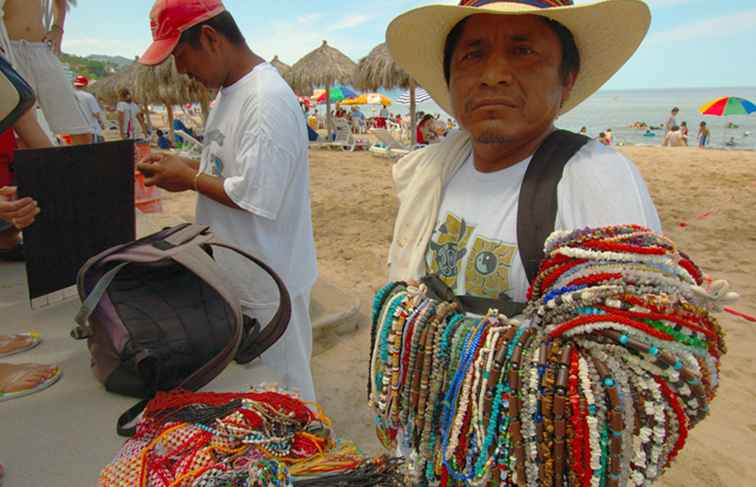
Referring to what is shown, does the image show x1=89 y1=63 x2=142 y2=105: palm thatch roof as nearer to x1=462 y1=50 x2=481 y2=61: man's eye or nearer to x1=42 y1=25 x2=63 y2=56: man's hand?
x1=42 y1=25 x2=63 y2=56: man's hand

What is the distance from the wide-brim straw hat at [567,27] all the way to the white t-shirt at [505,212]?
0.91 feet

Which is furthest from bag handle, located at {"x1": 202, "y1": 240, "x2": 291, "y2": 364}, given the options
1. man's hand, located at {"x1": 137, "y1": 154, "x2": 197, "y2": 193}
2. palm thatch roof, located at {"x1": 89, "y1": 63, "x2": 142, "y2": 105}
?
palm thatch roof, located at {"x1": 89, "y1": 63, "x2": 142, "y2": 105}

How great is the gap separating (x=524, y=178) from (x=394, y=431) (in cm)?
63

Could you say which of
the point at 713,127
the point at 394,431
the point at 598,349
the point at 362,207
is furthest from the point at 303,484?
the point at 713,127

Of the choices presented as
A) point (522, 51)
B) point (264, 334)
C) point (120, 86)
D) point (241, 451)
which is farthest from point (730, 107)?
point (120, 86)

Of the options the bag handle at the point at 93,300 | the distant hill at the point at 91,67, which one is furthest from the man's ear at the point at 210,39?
the distant hill at the point at 91,67

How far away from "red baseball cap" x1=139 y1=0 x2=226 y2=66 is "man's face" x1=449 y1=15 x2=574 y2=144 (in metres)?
1.07

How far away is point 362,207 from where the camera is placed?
7.36 m

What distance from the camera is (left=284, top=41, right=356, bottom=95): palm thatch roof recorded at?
16.2 metres

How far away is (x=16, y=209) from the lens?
1.50m

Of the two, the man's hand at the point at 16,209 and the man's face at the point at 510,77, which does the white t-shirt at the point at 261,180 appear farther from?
the man's face at the point at 510,77

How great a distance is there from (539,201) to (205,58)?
1375 mm

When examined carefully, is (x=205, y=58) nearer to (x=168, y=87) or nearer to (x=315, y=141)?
(x=168, y=87)

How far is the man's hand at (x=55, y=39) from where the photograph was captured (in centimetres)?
328
